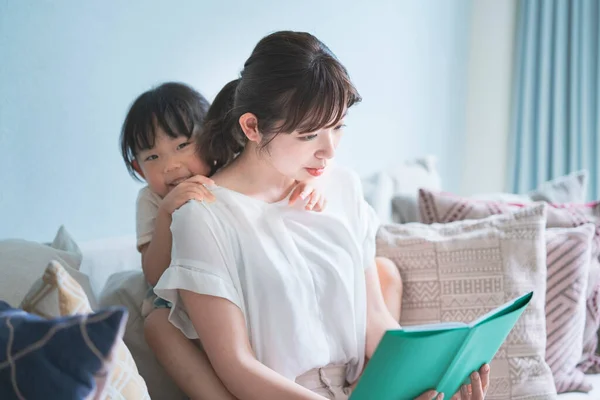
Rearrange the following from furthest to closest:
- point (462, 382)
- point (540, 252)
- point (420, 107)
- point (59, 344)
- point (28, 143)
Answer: point (420, 107) → point (540, 252) → point (28, 143) → point (462, 382) → point (59, 344)

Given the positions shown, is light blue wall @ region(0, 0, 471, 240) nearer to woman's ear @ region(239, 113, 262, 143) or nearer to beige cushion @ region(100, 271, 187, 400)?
beige cushion @ region(100, 271, 187, 400)

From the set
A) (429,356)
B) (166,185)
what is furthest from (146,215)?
(429,356)

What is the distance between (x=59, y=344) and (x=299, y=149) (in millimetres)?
699

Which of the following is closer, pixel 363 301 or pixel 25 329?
pixel 25 329

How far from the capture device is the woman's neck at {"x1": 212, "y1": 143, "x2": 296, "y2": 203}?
1.56 m

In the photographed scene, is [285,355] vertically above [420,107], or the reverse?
[420,107]

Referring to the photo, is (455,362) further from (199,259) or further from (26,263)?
(26,263)

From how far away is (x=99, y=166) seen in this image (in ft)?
6.34

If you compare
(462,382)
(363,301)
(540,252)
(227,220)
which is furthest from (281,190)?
(540,252)

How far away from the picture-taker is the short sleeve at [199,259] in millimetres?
1406

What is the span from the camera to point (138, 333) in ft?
5.42

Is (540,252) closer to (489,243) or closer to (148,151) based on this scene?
(489,243)

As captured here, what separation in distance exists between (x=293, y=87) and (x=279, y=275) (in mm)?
367

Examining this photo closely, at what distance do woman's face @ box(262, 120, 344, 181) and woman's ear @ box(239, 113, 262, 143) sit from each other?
0.10 ft
